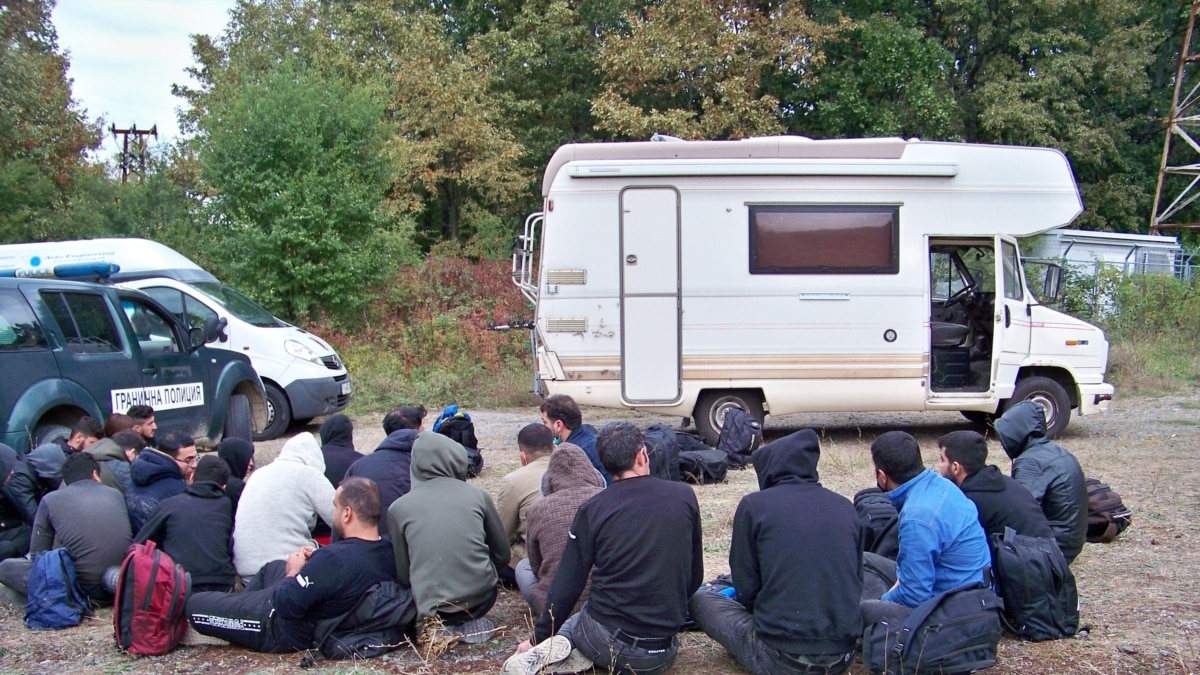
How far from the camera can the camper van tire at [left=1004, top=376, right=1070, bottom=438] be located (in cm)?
1113

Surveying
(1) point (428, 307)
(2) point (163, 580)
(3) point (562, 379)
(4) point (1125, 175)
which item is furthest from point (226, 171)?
(4) point (1125, 175)

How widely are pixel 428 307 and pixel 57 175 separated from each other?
16.3 m

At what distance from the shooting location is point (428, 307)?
18.6 metres

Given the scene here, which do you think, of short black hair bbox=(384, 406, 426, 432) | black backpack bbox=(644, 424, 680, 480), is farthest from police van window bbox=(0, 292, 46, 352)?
black backpack bbox=(644, 424, 680, 480)

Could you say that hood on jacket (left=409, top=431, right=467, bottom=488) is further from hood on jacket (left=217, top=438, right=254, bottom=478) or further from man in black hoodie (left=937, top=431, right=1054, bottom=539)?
man in black hoodie (left=937, top=431, right=1054, bottom=539)

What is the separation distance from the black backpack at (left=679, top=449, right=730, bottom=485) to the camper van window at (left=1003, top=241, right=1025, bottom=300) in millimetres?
4143

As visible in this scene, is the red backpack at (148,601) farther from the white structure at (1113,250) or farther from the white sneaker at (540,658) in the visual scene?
the white structure at (1113,250)

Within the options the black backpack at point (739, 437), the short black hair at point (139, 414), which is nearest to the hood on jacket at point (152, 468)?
the short black hair at point (139, 414)

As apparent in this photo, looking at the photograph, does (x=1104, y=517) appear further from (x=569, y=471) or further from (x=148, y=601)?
(x=148, y=601)

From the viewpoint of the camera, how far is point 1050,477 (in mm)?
5758

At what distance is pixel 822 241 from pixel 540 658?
23.5 ft

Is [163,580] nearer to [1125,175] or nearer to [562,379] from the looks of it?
[562,379]

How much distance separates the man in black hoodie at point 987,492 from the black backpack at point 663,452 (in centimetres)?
355

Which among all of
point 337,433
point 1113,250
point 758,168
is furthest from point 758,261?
point 1113,250
